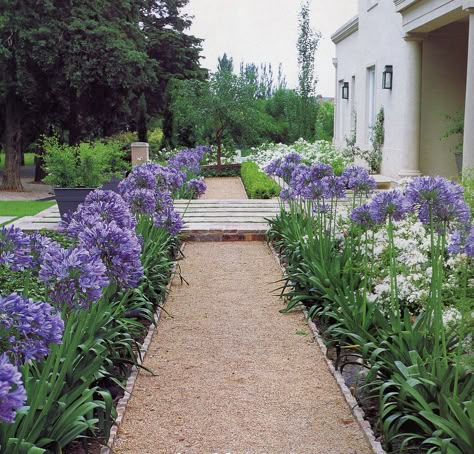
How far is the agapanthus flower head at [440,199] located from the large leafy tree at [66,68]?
24.0m

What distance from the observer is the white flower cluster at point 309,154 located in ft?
67.3

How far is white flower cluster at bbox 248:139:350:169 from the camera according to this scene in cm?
2050

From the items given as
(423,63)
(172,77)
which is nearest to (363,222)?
(423,63)

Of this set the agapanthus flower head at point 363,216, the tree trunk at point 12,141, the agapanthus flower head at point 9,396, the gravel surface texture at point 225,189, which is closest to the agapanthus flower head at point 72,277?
the agapanthus flower head at point 9,396

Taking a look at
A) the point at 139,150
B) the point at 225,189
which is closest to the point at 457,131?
the point at 225,189

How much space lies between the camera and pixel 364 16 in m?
20.8

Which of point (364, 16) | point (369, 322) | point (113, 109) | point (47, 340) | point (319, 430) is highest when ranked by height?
point (364, 16)

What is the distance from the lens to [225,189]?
20344mm

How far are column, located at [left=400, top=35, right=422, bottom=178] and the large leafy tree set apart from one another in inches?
558

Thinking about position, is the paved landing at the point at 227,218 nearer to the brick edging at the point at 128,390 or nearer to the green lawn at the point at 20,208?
the brick edging at the point at 128,390

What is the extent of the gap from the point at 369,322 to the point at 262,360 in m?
0.89

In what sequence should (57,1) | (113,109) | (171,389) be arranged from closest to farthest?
1. (171,389)
2. (57,1)
3. (113,109)

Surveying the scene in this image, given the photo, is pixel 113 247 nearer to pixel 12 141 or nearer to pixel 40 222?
pixel 40 222

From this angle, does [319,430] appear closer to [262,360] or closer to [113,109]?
[262,360]
